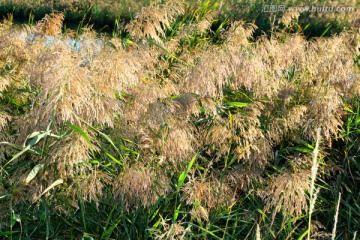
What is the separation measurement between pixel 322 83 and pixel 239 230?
1.00m

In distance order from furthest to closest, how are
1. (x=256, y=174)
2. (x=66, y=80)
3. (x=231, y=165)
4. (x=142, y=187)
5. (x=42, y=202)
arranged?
(x=231, y=165), (x=256, y=174), (x=42, y=202), (x=142, y=187), (x=66, y=80)

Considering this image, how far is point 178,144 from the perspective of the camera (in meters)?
2.56

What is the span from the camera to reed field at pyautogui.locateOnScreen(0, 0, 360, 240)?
8.02 ft

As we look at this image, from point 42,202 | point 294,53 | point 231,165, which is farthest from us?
point 294,53

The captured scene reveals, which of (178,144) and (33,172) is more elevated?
(178,144)

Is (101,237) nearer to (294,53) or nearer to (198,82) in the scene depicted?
(198,82)

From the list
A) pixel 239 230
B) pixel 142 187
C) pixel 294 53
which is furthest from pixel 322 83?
pixel 142 187

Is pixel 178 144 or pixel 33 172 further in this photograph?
pixel 178 144

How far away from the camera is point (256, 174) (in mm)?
2797

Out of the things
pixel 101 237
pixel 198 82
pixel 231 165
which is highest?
pixel 198 82

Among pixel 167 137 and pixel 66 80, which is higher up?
pixel 66 80

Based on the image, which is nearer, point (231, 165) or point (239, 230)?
point (239, 230)

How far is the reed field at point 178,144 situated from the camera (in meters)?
2.44

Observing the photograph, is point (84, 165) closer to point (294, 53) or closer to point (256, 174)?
point (256, 174)
